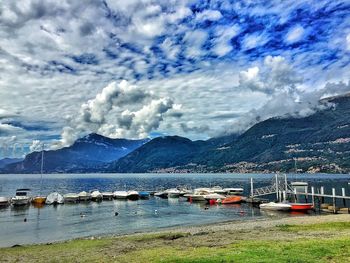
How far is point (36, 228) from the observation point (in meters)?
62.0

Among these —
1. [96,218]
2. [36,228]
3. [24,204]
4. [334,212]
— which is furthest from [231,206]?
[24,204]

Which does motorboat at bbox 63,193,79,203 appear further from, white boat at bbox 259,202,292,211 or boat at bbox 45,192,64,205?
white boat at bbox 259,202,292,211

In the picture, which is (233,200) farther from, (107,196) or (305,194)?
(107,196)

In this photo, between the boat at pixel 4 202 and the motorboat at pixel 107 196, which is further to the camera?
the motorboat at pixel 107 196

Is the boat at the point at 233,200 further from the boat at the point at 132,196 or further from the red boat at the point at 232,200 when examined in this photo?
the boat at the point at 132,196

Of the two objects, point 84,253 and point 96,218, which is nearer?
point 84,253

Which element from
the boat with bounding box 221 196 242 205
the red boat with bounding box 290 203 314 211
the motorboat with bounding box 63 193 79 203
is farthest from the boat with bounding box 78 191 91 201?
the red boat with bounding box 290 203 314 211

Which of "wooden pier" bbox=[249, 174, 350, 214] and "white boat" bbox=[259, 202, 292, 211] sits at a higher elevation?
"wooden pier" bbox=[249, 174, 350, 214]

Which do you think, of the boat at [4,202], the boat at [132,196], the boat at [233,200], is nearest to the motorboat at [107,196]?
the boat at [132,196]

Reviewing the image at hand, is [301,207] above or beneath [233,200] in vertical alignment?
beneath

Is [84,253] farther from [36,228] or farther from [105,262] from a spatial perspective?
[36,228]

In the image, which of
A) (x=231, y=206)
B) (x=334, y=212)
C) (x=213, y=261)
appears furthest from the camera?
(x=231, y=206)

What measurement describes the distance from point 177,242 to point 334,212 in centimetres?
4946

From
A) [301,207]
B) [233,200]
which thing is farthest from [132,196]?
[301,207]
